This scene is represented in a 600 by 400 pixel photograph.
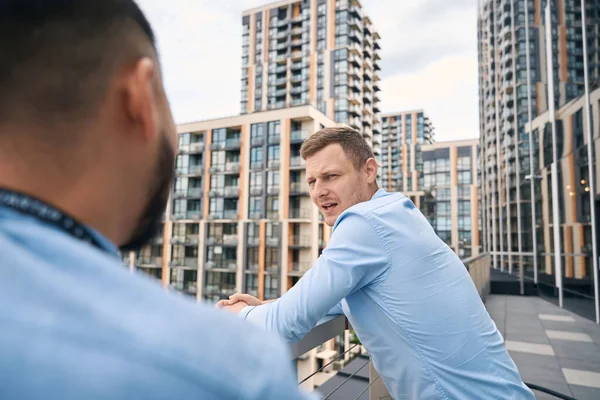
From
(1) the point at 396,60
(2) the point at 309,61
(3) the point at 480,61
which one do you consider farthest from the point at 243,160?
(1) the point at 396,60

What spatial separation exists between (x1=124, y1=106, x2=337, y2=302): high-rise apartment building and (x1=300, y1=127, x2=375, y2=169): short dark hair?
3490cm

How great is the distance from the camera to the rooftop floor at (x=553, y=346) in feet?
16.4

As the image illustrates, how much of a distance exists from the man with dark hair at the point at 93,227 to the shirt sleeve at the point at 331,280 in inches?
31.2

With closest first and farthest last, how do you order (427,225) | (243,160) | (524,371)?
(427,225) < (524,371) < (243,160)

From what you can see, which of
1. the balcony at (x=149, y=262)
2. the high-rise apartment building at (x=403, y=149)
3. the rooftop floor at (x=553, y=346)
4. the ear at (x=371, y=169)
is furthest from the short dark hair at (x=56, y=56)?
the high-rise apartment building at (x=403, y=149)

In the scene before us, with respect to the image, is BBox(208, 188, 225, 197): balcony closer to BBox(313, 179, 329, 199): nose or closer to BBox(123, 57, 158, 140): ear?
BBox(313, 179, 329, 199): nose

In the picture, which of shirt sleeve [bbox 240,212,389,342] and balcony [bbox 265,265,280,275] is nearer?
shirt sleeve [bbox 240,212,389,342]

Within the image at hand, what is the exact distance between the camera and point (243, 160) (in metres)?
40.9

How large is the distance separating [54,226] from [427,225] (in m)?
1.44

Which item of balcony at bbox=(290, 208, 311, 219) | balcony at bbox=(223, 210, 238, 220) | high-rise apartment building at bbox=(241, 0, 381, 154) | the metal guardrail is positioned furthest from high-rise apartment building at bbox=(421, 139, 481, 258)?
the metal guardrail

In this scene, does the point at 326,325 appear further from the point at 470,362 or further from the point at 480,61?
the point at 480,61

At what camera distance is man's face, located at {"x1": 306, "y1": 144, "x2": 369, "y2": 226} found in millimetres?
2020

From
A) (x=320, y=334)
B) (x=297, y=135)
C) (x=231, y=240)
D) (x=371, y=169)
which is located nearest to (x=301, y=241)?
(x=231, y=240)

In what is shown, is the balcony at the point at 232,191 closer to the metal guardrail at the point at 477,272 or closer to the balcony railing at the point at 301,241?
the balcony railing at the point at 301,241
